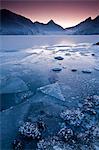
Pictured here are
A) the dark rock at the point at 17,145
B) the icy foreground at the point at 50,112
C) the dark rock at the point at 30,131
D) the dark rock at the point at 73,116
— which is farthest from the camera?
the dark rock at the point at 73,116

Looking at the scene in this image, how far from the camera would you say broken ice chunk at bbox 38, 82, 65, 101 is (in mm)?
5223

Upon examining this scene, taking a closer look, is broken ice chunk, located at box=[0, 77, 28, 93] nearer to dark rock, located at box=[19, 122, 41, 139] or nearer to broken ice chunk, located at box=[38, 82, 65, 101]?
broken ice chunk, located at box=[38, 82, 65, 101]

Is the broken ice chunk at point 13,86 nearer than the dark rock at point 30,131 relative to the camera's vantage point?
No

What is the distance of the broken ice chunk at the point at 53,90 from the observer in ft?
17.1

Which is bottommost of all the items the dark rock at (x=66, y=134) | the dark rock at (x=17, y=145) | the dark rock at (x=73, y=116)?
the dark rock at (x=17, y=145)

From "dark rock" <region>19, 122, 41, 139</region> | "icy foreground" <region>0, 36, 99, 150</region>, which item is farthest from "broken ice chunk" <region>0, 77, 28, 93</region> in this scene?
"dark rock" <region>19, 122, 41, 139</region>

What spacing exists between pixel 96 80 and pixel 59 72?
1.94 metres

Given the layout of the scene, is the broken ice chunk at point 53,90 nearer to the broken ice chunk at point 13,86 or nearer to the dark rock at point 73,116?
the broken ice chunk at point 13,86

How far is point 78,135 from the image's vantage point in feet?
11.1

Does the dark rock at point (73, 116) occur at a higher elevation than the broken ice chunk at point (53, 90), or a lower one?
lower

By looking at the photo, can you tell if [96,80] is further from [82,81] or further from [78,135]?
[78,135]

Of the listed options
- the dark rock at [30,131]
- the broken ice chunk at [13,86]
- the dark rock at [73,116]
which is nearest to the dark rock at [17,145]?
the dark rock at [30,131]

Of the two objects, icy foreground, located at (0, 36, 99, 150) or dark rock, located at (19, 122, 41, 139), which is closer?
icy foreground, located at (0, 36, 99, 150)

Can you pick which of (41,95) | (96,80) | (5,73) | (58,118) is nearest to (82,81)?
(96,80)
